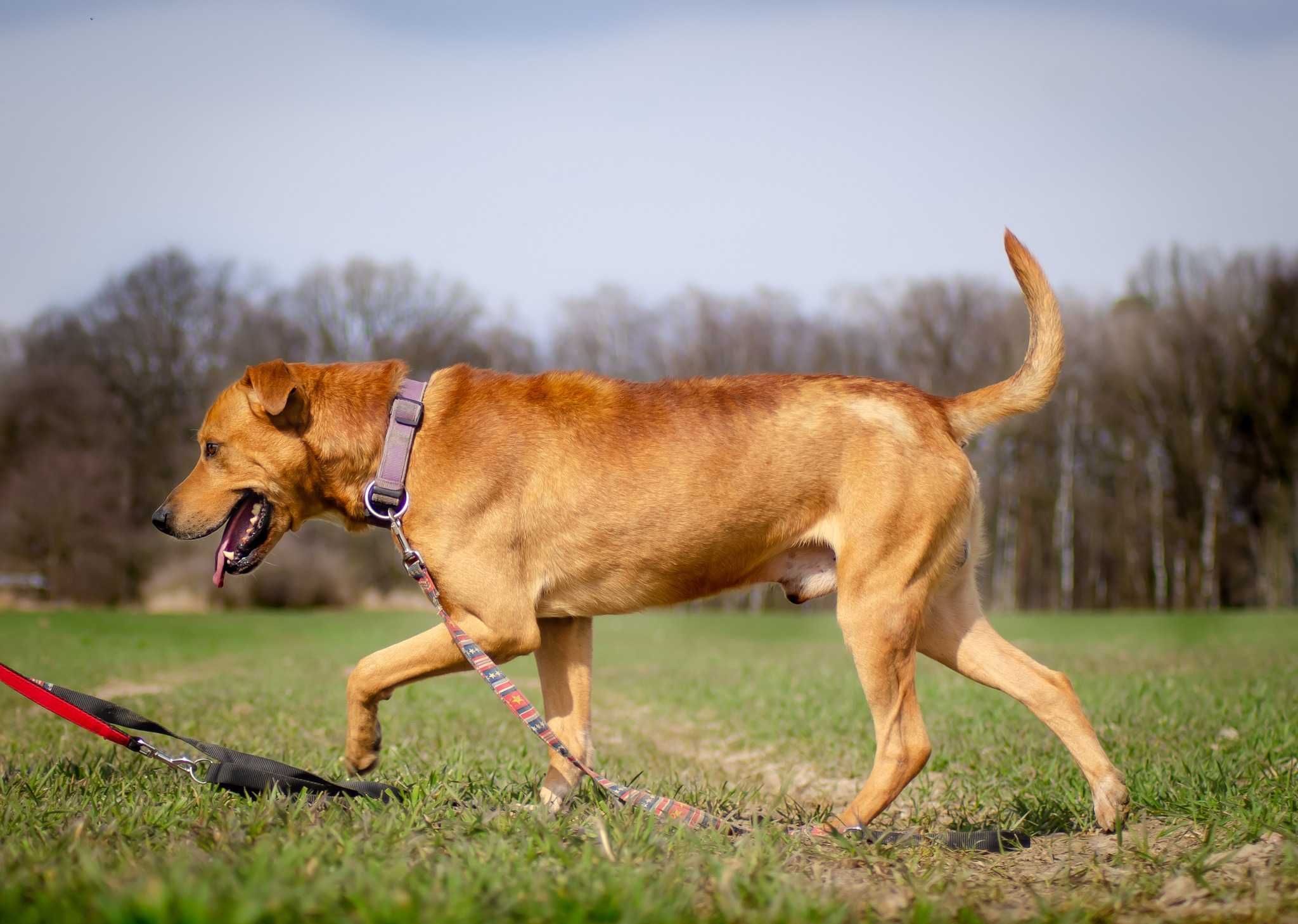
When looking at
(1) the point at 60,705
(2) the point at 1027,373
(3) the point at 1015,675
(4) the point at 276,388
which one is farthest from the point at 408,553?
(2) the point at 1027,373

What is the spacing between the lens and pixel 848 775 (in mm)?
6777

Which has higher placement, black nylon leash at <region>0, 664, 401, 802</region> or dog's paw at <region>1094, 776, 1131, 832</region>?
black nylon leash at <region>0, 664, 401, 802</region>

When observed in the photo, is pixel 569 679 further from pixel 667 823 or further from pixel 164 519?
pixel 164 519

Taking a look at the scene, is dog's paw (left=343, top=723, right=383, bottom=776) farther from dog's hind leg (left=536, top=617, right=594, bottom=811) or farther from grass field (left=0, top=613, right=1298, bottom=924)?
dog's hind leg (left=536, top=617, right=594, bottom=811)

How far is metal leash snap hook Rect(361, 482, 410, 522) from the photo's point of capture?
183 inches

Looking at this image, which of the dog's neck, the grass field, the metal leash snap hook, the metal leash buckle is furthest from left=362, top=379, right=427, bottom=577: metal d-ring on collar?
the metal leash buckle

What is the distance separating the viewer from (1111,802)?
177 inches

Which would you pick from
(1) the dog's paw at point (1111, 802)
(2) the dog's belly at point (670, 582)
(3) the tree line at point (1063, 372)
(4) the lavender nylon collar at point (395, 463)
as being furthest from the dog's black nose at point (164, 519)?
(3) the tree line at point (1063, 372)

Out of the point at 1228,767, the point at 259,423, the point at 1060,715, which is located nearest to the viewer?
the point at 1060,715

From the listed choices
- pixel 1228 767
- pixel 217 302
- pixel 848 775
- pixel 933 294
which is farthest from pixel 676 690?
pixel 933 294

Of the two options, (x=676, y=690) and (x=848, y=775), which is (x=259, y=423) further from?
(x=676, y=690)

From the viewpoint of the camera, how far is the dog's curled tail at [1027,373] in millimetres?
4977

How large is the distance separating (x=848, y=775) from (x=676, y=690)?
510 cm

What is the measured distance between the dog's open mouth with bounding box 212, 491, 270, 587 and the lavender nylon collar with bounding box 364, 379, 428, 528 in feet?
1.85
